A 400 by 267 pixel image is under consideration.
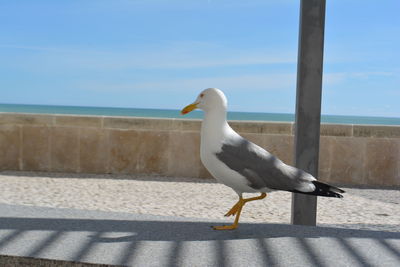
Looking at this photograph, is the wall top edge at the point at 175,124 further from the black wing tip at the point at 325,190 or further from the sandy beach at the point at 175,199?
the black wing tip at the point at 325,190

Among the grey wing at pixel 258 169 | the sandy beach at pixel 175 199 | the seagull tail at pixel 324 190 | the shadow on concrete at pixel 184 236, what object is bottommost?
the sandy beach at pixel 175 199

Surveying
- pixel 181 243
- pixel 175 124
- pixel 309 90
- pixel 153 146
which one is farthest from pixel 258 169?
pixel 153 146

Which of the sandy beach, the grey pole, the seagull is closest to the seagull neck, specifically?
the seagull

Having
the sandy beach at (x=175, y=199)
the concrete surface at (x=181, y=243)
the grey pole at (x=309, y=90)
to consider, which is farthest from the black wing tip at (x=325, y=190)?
the sandy beach at (x=175, y=199)

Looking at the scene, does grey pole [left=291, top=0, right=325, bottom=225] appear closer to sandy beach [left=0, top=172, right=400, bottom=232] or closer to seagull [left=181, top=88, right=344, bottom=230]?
seagull [left=181, top=88, right=344, bottom=230]

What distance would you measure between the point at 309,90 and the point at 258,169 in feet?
4.47

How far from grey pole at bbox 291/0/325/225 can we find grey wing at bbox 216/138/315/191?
103cm

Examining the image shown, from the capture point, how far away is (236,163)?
3.15 metres

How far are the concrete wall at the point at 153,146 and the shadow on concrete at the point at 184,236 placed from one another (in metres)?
Result: 4.33

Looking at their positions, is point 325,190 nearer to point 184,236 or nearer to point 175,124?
point 184,236

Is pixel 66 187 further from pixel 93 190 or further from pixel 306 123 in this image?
pixel 306 123

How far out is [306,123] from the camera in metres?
4.26

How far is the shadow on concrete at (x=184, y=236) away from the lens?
3.05 metres

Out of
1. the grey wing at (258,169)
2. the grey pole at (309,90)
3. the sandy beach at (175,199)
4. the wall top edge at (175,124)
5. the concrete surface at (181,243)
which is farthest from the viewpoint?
the wall top edge at (175,124)
